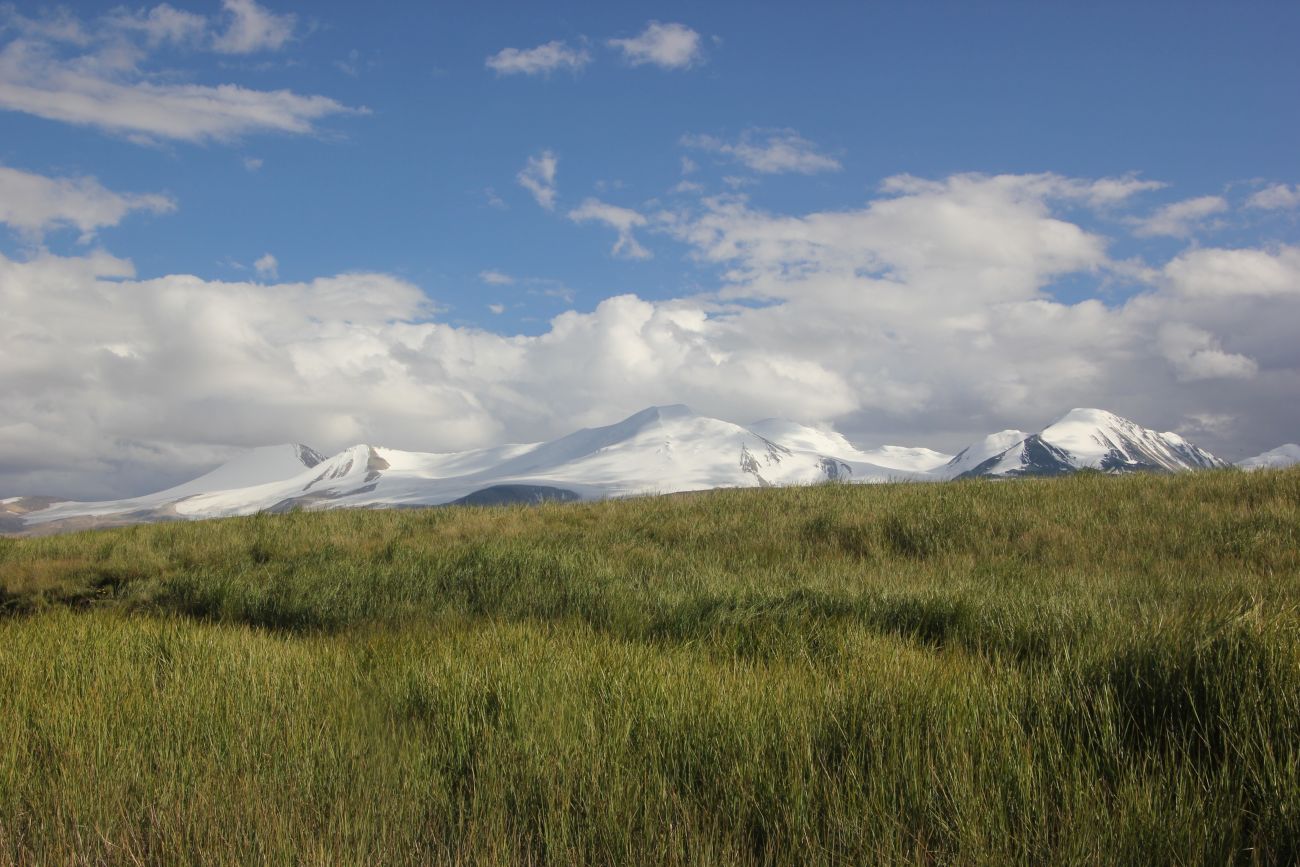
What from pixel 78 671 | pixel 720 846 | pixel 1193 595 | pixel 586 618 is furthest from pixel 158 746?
pixel 1193 595

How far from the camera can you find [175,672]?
4.94 meters

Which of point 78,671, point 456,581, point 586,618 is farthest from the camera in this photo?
point 456,581

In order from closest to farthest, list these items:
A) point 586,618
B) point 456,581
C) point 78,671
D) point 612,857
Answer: point 612,857, point 78,671, point 586,618, point 456,581

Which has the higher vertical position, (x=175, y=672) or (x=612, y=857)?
(x=175, y=672)

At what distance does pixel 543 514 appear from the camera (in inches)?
683

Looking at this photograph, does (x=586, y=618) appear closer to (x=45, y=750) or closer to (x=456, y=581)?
(x=456, y=581)

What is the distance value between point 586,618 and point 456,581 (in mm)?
2795

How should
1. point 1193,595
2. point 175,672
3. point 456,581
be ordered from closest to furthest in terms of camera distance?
point 175,672 → point 1193,595 → point 456,581

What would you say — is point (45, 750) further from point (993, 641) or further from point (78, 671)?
point (993, 641)

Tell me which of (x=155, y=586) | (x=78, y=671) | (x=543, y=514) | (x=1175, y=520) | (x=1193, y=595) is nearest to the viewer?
(x=78, y=671)

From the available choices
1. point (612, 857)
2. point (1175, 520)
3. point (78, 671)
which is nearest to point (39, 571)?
point (78, 671)

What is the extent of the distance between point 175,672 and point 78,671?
960 millimetres

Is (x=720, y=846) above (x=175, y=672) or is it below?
below

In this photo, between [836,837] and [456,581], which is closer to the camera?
[836,837]
